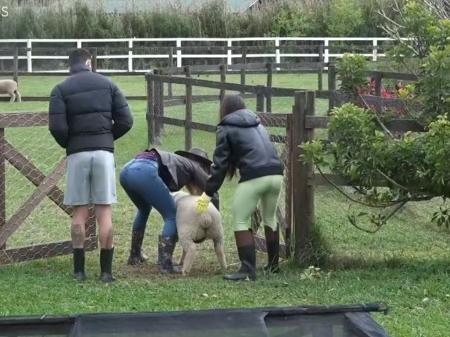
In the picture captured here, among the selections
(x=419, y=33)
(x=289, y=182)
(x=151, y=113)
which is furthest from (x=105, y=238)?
(x=151, y=113)

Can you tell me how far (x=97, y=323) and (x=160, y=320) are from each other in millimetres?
223

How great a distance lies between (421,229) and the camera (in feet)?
32.2

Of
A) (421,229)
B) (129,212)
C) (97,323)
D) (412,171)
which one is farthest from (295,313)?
(129,212)

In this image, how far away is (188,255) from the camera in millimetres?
7684

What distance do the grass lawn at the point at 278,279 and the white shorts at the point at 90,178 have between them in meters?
0.63

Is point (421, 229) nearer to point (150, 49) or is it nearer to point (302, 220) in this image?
point (302, 220)

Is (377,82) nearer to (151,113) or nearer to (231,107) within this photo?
(151,113)

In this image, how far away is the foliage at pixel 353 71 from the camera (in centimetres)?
777

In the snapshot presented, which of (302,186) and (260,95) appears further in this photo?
(260,95)

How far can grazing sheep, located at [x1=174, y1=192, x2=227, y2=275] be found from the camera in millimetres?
7598

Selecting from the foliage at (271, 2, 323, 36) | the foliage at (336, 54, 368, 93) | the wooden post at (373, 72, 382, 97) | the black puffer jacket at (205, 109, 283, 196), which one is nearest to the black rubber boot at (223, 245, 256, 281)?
the black puffer jacket at (205, 109, 283, 196)

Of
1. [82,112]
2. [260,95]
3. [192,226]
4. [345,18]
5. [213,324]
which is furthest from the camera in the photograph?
[345,18]

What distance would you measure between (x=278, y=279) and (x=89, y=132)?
1798mm

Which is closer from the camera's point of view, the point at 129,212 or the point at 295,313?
the point at 295,313
